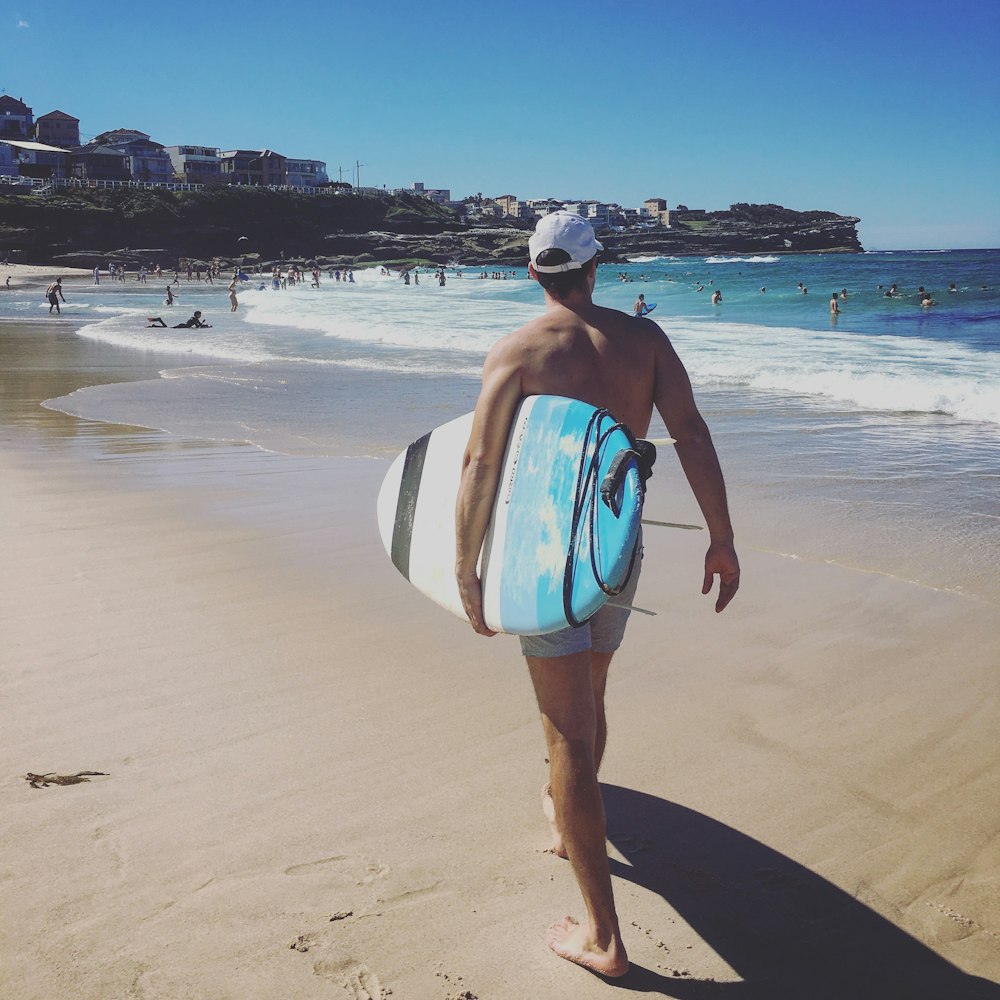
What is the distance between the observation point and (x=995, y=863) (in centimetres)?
254

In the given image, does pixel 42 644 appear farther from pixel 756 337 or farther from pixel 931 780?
pixel 756 337

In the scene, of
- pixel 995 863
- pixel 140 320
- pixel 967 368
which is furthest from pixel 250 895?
pixel 140 320

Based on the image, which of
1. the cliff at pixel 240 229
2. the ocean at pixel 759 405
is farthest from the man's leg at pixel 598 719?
the cliff at pixel 240 229

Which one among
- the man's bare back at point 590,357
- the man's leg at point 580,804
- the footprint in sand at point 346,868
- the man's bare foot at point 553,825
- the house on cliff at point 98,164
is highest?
the house on cliff at point 98,164

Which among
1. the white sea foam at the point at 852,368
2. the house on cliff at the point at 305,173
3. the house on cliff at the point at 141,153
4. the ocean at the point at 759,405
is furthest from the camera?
the house on cliff at the point at 305,173

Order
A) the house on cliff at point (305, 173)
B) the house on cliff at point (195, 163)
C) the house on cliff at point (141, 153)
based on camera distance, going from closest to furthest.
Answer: the house on cliff at point (141, 153), the house on cliff at point (195, 163), the house on cliff at point (305, 173)

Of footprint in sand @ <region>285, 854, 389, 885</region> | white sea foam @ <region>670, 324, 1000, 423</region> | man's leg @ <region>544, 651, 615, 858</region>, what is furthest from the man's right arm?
white sea foam @ <region>670, 324, 1000, 423</region>

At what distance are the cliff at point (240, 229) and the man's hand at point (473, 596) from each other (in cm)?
7358

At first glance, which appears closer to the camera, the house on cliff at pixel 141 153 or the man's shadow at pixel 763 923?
the man's shadow at pixel 763 923

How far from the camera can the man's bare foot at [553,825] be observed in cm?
259

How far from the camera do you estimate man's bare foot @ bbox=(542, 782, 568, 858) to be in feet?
8.50

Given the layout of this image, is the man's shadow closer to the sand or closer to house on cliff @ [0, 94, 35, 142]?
the sand

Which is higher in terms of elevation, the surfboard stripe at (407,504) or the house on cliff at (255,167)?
the house on cliff at (255,167)

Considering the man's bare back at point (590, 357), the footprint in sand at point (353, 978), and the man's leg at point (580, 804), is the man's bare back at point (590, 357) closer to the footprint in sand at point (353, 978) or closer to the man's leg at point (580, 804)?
the man's leg at point (580, 804)
